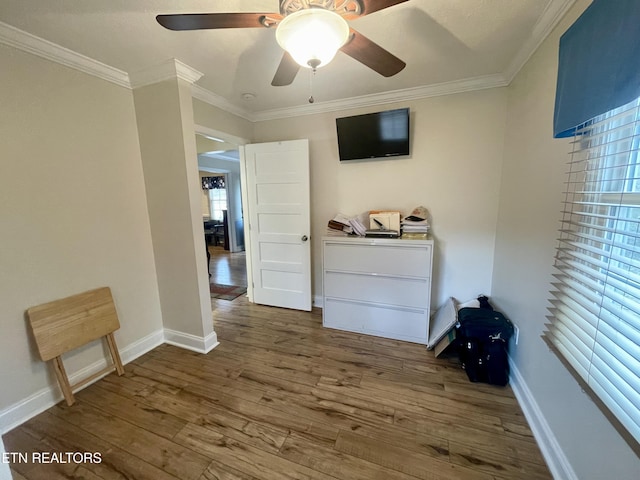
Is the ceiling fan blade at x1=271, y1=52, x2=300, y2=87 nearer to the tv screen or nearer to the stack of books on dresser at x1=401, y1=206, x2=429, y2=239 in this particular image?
the tv screen

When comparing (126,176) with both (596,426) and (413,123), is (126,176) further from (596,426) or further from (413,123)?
(596,426)

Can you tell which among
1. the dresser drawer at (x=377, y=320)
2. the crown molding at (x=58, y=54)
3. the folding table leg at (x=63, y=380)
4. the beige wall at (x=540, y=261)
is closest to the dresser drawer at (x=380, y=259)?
the dresser drawer at (x=377, y=320)

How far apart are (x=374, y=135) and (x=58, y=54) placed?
2431 millimetres

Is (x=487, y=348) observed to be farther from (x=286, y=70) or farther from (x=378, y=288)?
(x=286, y=70)

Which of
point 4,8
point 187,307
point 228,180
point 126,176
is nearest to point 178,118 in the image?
point 126,176

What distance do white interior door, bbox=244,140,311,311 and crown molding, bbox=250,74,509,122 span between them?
0.40 m

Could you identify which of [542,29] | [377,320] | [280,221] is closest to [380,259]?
[377,320]

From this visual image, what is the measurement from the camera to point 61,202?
1753mm

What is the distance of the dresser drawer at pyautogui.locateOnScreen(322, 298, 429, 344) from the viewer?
7.83ft

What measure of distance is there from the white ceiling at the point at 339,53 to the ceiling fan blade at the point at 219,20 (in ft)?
1.40

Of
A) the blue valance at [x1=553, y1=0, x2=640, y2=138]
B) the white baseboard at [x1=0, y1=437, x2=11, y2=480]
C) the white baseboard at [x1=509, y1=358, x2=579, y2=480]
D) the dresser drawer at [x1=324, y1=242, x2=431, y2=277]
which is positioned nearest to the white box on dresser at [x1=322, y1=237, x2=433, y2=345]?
the dresser drawer at [x1=324, y1=242, x2=431, y2=277]

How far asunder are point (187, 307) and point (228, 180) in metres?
4.83

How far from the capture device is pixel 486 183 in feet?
7.85

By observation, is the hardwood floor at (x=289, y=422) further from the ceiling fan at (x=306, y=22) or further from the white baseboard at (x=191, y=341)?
the ceiling fan at (x=306, y=22)
